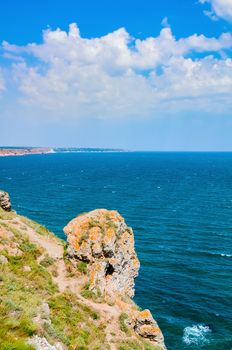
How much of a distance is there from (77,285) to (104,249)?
4772mm

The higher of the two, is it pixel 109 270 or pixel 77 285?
pixel 109 270

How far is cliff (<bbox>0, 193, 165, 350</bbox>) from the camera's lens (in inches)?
950

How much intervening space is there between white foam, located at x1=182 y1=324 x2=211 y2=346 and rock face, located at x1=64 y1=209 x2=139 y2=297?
10766 millimetres

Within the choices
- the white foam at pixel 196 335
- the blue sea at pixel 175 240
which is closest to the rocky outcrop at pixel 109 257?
the white foam at pixel 196 335

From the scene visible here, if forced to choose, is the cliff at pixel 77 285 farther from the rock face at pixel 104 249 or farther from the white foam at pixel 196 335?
the white foam at pixel 196 335

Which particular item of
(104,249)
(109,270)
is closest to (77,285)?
(109,270)

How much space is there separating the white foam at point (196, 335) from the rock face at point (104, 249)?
10.8 metres

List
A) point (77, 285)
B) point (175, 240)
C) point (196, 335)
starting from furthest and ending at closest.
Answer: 1. point (175, 240)
2. point (196, 335)
3. point (77, 285)

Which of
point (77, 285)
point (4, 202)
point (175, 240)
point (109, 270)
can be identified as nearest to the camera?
point (77, 285)

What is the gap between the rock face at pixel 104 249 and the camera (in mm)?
35469

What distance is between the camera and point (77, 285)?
33.7 meters

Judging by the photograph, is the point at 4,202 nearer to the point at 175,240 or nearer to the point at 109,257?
the point at 109,257

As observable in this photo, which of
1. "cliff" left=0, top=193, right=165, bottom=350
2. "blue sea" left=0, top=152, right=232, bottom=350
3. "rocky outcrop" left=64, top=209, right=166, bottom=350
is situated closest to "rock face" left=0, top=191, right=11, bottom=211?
"cliff" left=0, top=193, right=165, bottom=350

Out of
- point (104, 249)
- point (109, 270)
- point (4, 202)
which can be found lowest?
point (109, 270)
